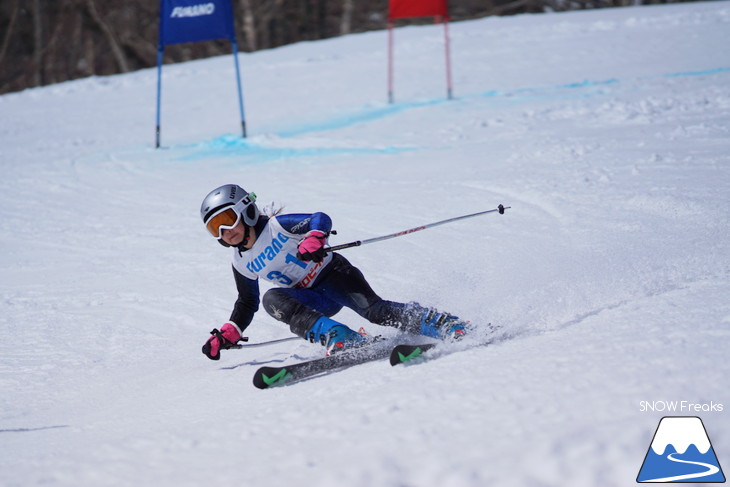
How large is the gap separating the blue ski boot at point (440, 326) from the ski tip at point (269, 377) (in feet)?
2.26

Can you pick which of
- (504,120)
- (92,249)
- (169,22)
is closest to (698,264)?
(92,249)

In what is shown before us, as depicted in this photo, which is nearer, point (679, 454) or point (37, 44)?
point (679, 454)

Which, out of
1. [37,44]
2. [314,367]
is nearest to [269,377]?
[314,367]

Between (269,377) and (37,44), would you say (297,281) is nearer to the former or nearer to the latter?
(269,377)

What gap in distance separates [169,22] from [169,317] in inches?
229

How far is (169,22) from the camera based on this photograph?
30.4ft

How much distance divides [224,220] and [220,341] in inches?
23.1

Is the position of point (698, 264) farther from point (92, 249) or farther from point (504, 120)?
point (504, 120)

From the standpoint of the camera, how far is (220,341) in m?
3.58

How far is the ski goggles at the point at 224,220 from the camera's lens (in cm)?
343

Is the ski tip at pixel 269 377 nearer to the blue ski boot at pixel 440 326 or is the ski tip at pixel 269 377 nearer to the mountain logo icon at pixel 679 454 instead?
the blue ski boot at pixel 440 326

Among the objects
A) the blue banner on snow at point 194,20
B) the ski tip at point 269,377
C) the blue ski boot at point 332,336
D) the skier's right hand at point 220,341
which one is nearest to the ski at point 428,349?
the blue ski boot at point 332,336

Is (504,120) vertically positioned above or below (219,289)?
above

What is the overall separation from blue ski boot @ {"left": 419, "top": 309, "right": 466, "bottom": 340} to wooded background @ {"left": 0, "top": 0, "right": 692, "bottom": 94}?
2154 cm
